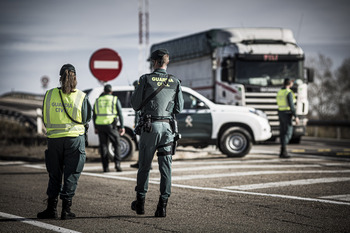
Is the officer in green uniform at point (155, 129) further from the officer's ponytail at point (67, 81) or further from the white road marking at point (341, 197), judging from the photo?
the white road marking at point (341, 197)

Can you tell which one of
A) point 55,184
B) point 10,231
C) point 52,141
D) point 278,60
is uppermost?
point 278,60

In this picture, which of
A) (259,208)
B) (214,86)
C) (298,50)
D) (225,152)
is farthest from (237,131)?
(259,208)

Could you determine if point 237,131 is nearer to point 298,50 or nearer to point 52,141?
point 298,50

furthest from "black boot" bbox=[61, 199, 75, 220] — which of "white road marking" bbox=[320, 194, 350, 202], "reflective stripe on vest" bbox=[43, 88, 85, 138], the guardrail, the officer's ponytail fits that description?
the guardrail

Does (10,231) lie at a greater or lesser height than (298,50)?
lesser

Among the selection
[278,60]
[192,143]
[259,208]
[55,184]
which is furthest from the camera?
[278,60]

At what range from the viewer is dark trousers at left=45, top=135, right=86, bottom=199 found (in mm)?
5820

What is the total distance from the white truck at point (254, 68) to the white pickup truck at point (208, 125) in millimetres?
2303

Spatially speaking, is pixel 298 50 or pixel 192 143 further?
pixel 298 50

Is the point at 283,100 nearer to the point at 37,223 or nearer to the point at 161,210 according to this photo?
the point at 161,210

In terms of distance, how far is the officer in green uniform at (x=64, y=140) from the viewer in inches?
229

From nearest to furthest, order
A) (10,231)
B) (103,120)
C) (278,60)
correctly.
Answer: (10,231) → (103,120) → (278,60)

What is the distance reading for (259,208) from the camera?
6.33 metres

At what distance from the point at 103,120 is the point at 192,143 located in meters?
3.21
